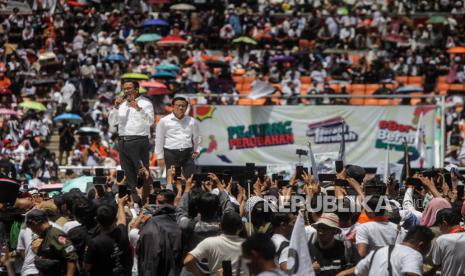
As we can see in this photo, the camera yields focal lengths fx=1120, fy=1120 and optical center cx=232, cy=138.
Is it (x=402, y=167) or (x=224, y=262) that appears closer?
(x=224, y=262)

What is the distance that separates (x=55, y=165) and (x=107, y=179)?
12.1 m

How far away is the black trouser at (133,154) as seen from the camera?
15.2 m

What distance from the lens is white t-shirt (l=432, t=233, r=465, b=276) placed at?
10.0 meters

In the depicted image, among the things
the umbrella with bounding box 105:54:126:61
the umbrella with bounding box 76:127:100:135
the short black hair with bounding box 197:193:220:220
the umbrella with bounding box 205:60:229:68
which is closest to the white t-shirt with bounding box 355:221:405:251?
the short black hair with bounding box 197:193:220:220

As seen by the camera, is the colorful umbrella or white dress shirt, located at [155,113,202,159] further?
the colorful umbrella

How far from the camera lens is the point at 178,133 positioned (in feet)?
50.9

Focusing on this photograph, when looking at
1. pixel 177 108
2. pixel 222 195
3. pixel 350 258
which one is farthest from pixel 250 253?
pixel 177 108

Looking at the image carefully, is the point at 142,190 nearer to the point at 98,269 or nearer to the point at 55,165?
the point at 98,269

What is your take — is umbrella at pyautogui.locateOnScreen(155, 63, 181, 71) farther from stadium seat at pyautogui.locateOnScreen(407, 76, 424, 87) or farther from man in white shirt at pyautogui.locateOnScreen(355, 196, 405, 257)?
man in white shirt at pyautogui.locateOnScreen(355, 196, 405, 257)

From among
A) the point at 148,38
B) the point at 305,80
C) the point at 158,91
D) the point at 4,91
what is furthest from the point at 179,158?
the point at 148,38

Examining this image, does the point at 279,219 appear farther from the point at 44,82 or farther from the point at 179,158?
the point at 44,82

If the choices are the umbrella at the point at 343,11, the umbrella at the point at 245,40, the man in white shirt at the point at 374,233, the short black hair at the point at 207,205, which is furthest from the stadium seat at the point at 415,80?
the short black hair at the point at 207,205

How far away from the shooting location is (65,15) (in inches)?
1455

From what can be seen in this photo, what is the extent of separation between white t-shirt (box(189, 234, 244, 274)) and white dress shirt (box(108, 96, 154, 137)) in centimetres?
594
